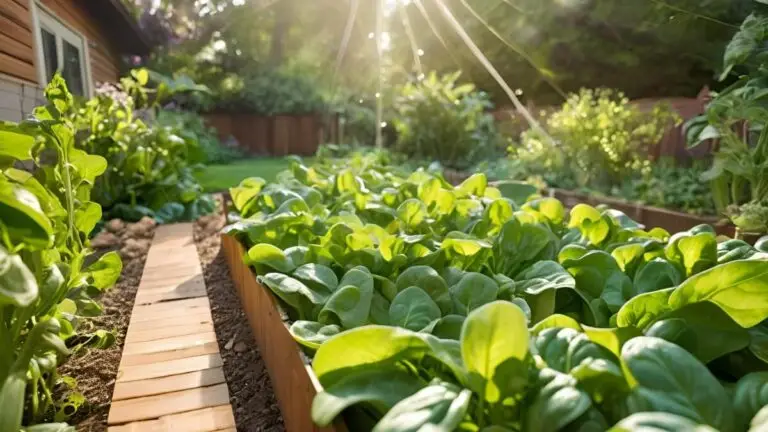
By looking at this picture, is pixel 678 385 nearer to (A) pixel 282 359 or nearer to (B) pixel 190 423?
(A) pixel 282 359

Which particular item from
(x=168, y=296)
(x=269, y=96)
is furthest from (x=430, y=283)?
(x=269, y=96)

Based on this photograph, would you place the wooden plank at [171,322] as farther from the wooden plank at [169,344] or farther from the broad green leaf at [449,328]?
the broad green leaf at [449,328]

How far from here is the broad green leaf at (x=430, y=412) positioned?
1.89 ft

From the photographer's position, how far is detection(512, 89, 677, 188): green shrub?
471 cm

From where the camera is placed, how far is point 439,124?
20.6 ft

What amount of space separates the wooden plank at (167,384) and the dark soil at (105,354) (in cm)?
3

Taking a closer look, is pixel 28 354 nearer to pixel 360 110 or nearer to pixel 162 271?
pixel 162 271

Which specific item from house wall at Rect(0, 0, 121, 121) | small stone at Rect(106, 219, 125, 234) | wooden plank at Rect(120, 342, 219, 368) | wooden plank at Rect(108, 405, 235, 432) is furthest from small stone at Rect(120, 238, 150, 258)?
wooden plank at Rect(108, 405, 235, 432)

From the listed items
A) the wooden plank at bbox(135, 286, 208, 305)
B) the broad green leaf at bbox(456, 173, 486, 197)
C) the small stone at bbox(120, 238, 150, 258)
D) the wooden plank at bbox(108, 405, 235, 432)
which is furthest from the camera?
the small stone at bbox(120, 238, 150, 258)

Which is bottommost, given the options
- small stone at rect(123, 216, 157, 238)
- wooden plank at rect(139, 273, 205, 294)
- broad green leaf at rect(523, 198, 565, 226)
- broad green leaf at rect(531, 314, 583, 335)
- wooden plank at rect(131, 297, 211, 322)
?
small stone at rect(123, 216, 157, 238)

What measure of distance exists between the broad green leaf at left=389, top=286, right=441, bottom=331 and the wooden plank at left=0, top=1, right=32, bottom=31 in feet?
9.60

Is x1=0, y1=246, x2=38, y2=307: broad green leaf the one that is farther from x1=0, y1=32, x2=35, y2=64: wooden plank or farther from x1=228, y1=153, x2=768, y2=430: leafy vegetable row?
x1=0, y1=32, x2=35, y2=64: wooden plank

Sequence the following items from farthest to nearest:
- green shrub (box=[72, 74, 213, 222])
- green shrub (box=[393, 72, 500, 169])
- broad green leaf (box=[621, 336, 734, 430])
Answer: green shrub (box=[393, 72, 500, 169]), green shrub (box=[72, 74, 213, 222]), broad green leaf (box=[621, 336, 734, 430])

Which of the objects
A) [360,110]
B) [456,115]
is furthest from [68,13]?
[360,110]
